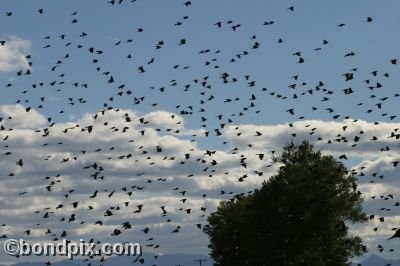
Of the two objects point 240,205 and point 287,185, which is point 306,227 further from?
point 240,205

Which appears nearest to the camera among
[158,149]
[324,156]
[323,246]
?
[158,149]

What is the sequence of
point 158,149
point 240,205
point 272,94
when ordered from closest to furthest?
point 158,149 → point 272,94 → point 240,205

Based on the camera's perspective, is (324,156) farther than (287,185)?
Yes

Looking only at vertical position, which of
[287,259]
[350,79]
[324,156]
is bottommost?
[287,259]

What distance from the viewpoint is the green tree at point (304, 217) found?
8062 centimetres

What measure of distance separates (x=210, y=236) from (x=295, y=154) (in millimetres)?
22487

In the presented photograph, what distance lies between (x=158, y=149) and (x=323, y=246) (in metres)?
38.1

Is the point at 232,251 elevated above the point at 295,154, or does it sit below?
below

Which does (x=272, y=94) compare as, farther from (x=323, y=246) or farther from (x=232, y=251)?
(x=232, y=251)

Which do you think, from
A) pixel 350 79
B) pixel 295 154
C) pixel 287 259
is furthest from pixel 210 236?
pixel 350 79

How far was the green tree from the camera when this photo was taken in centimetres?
8062

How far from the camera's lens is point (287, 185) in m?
82.7

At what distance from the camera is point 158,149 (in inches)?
1852

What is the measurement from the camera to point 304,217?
80938mm
